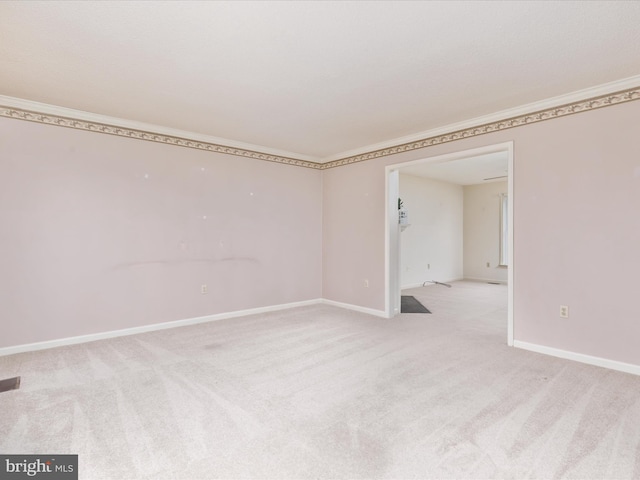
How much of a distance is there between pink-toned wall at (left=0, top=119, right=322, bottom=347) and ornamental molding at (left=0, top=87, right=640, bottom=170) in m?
0.08

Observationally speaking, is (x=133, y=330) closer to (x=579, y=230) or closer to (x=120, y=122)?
(x=120, y=122)

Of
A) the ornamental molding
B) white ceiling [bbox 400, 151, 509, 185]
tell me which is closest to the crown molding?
the ornamental molding

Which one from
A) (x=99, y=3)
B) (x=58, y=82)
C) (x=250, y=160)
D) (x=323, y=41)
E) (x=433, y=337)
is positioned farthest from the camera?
(x=250, y=160)

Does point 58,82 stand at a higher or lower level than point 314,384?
higher

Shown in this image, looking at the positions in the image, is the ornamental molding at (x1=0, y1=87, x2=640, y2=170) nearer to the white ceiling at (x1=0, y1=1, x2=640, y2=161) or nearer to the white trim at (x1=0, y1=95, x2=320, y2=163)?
the white trim at (x1=0, y1=95, x2=320, y2=163)

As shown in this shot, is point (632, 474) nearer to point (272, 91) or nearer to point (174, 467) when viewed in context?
point (174, 467)

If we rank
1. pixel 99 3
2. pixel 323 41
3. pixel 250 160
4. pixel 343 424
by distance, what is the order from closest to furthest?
pixel 99 3 → pixel 343 424 → pixel 323 41 → pixel 250 160

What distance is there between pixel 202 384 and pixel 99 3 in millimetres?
2581

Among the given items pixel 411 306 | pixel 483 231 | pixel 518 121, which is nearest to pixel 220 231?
pixel 411 306

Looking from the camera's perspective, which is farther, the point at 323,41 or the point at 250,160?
the point at 250,160

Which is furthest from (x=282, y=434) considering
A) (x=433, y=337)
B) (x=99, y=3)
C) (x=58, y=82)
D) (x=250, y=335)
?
(x=58, y=82)

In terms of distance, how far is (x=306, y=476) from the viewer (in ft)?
5.19

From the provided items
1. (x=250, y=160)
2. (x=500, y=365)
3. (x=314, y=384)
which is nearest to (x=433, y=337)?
(x=500, y=365)

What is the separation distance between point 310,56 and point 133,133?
2.59 metres
